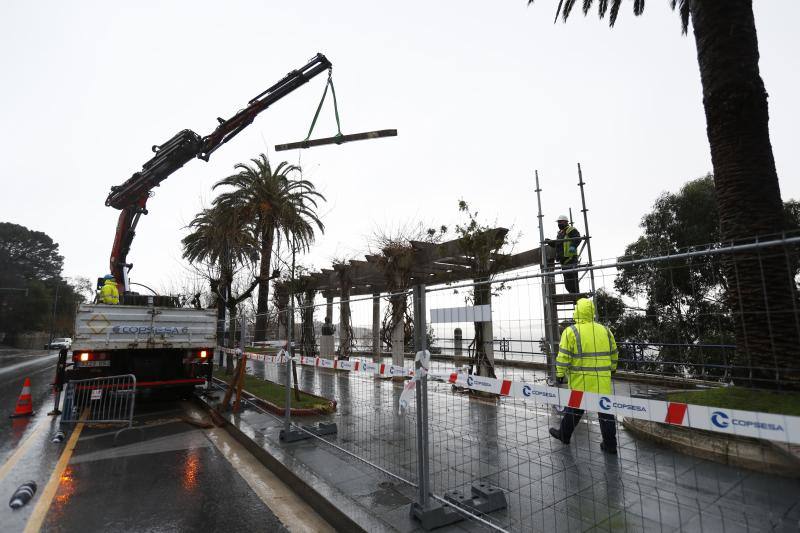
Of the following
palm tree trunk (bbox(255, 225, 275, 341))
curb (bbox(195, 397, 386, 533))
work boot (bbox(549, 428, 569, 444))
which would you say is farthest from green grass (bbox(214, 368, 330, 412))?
palm tree trunk (bbox(255, 225, 275, 341))

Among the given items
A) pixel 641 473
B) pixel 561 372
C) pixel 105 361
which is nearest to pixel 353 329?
pixel 561 372

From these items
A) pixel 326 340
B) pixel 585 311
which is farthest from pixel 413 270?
pixel 585 311

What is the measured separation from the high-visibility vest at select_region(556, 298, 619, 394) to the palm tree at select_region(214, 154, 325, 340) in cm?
1194

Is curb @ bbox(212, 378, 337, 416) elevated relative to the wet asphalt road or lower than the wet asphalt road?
elevated

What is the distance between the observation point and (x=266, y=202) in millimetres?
15664

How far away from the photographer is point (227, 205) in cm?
1686

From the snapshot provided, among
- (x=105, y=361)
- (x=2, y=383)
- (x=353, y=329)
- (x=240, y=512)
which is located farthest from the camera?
(x=2, y=383)

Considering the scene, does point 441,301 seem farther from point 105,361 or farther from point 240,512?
point 105,361

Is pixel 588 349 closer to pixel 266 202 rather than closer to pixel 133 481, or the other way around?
pixel 133 481

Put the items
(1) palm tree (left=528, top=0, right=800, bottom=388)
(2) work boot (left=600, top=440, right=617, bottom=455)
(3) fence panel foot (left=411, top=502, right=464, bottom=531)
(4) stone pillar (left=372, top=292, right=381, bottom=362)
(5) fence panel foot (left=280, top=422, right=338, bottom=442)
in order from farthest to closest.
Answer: (4) stone pillar (left=372, top=292, right=381, bottom=362)
(5) fence panel foot (left=280, top=422, right=338, bottom=442)
(1) palm tree (left=528, top=0, right=800, bottom=388)
(2) work boot (left=600, top=440, right=617, bottom=455)
(3) fence panel foot (left=411, top=502, right=464, bottom=531)

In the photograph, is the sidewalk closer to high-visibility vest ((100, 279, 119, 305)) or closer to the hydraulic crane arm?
high-visibility vest ((100, 279, 119, 305))

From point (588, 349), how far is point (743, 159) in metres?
3.77

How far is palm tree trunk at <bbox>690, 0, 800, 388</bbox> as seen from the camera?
5012 mm

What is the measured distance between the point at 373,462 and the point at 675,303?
12.0 feet
